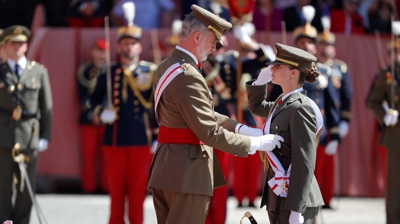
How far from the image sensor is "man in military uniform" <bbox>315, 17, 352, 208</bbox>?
331 inches

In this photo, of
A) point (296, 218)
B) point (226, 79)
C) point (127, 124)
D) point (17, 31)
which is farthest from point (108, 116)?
point (296, 218)

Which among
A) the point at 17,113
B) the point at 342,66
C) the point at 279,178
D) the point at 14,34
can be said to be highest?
the point at 342,66

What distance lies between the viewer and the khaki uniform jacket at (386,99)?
7246 millimetres

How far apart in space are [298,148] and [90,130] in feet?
17.7

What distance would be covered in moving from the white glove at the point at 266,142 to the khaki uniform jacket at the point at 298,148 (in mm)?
67

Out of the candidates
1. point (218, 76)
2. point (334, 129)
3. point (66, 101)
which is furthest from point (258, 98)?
point (66, 101)

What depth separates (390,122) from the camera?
727cm

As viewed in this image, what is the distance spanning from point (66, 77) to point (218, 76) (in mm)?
2751

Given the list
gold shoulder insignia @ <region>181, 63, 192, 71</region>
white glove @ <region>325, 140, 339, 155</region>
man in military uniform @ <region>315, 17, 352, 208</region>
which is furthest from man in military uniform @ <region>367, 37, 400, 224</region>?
gold shoulder insignia @ <region>181, 63, 192, 71</region>

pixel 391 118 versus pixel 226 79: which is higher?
pixel 226 79

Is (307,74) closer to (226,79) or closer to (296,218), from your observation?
(296,218)

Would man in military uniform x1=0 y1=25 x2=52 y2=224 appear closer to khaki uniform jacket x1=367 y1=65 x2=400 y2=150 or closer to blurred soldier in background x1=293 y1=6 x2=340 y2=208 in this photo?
blurred soldier in background x1=293 y1=6 x2=340 y2=208

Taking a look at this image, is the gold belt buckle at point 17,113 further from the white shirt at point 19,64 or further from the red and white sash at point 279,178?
the red and white sash at point 279,178

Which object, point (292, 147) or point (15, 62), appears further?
point (15, 62)
